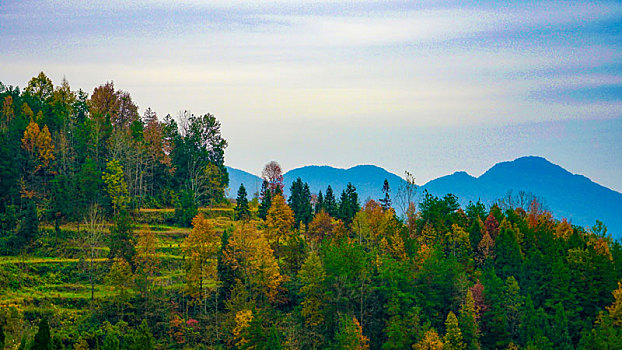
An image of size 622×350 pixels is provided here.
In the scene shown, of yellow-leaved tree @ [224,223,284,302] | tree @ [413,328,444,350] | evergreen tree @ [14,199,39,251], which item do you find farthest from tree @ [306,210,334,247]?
evergreen tree @ [14,199,39,251]

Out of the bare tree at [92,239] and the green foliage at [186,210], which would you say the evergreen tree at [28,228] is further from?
the green foliage at [186,210]

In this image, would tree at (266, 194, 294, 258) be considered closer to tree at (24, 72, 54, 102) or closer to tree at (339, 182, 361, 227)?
tree at (339, 182, 361, 227)

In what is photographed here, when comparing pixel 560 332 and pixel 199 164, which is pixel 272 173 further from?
pixel 560 332

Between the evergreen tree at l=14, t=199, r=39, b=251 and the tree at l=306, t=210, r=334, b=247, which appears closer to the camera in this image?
the evergreen tree at l=14, t=199, r=39, b=251

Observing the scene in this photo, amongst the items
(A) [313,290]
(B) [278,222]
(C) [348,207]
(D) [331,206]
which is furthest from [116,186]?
(A) [313,290]

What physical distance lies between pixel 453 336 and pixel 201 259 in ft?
79.7

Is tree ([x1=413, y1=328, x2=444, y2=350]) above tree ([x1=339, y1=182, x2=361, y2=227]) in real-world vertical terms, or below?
below

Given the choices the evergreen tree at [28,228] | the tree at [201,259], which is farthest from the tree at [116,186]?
the tree at [201,259]

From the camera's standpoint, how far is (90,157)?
8288 centimetres

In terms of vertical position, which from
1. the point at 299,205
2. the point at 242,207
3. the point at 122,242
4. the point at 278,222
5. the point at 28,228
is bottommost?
the point at 122,242

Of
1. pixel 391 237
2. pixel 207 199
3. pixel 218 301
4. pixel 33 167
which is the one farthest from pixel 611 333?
pixel 33 167

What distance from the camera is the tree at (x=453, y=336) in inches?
Result: 2326

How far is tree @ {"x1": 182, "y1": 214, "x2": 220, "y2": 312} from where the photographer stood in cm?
6034

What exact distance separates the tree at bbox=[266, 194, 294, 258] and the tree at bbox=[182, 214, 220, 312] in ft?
23.0
